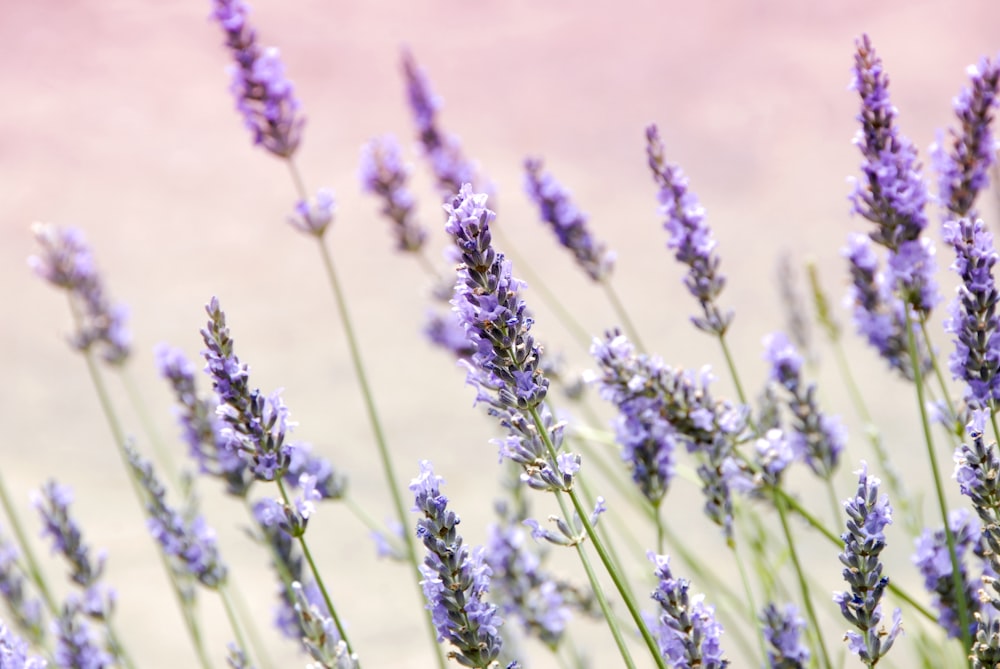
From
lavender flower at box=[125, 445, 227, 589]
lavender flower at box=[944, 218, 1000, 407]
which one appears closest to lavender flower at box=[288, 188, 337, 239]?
lavender flower at box=[125, 445, 227, 589]

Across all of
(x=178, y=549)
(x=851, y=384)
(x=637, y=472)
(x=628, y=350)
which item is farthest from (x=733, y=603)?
(x=178, y=549)

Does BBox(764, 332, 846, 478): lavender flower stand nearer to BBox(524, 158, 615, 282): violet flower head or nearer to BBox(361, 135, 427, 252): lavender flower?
BBox(524, 158, 615, 282): violet flower head

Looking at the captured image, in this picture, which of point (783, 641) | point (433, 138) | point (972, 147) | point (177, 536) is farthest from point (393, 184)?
point (783, 641)

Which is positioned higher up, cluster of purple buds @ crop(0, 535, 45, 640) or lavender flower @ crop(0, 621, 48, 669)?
cluster of purple buds @ crop(0, 535, 45, 640)

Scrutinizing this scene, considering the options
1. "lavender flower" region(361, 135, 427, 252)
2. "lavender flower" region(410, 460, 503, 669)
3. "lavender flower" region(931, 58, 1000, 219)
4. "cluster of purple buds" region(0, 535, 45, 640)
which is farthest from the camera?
"lavender flower" region(361, 135, 427, 252)

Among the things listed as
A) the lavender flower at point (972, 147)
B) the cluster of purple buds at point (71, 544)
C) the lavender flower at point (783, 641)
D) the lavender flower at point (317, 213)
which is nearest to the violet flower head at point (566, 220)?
the lavender flower at point (317, 213)

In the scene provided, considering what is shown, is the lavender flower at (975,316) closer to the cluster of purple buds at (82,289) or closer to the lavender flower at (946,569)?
the lavender flower at (946,569)

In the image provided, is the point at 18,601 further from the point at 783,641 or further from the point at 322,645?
the point at 783,641
